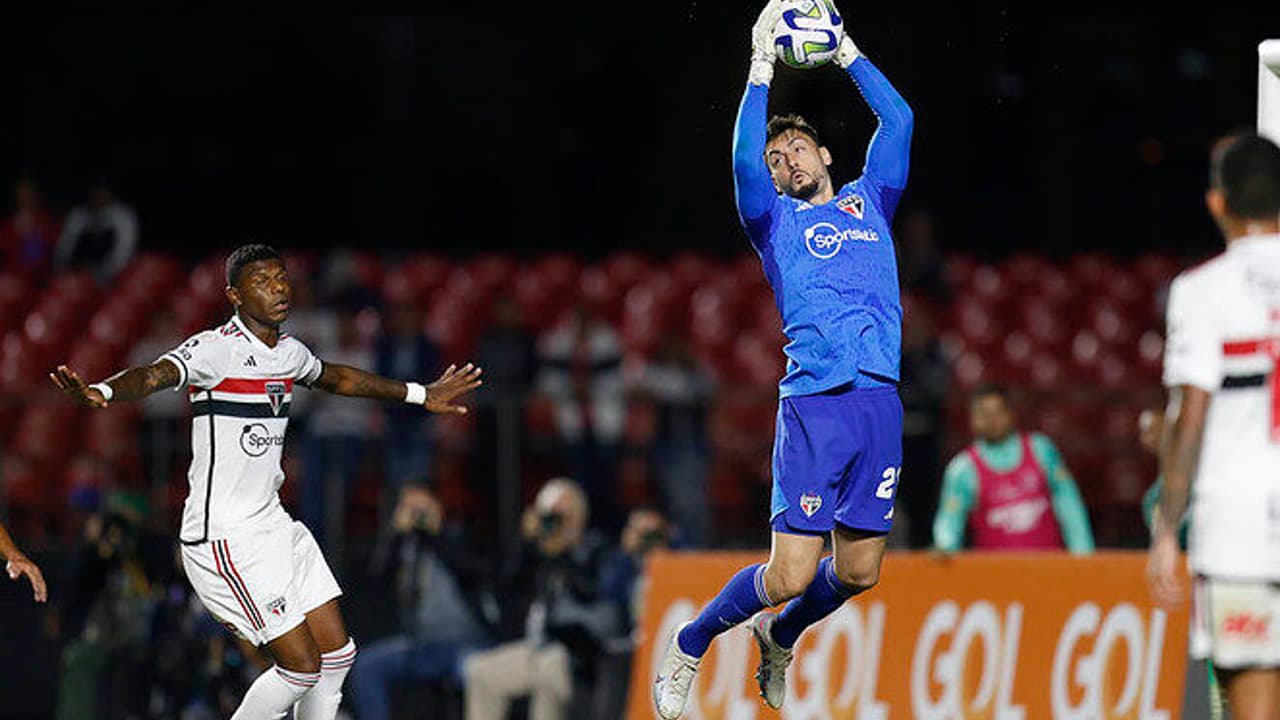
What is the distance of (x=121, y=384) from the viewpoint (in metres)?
8.30

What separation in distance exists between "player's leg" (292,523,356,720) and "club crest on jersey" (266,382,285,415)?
0.52 m

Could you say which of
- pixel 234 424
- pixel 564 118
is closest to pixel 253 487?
pixel 234 424

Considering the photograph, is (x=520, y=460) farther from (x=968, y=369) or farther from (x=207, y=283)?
(x=207, y=283)

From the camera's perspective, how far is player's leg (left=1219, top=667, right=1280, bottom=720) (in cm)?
641

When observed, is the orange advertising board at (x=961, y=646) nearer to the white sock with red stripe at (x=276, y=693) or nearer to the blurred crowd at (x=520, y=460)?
the blurred crowd at (x=520, y=460)

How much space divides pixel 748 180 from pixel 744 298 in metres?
10.0

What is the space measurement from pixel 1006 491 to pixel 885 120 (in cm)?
397

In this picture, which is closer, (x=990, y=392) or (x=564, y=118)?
(x=990, y=392)

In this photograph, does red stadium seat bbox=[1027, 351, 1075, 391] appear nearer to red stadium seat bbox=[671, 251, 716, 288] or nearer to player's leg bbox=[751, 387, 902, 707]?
red stadium seat bbox=[671, 251, 716, 288]

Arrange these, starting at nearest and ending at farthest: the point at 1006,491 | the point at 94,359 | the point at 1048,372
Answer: the point at 1006,491 → the point at 94,359 → the point at 1048,372

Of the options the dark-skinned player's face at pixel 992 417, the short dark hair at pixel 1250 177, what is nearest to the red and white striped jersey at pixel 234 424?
the short dark hair at pixel 1250 177

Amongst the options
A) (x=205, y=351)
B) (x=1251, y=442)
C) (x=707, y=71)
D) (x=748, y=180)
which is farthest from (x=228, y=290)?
(x=707, y=71)

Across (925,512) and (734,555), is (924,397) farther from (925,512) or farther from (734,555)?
(734,555)

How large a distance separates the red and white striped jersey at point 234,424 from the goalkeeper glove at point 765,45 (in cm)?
201
